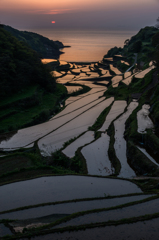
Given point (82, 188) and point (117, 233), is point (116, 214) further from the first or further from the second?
point (82, 188)

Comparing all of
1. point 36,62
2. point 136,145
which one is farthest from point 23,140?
point 36,62

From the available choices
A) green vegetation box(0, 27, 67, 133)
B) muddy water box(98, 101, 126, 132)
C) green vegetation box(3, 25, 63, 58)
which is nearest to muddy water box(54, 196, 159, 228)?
muddy water box(98, 101, 126, 132)

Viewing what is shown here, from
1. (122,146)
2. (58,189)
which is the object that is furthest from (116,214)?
(122,146)

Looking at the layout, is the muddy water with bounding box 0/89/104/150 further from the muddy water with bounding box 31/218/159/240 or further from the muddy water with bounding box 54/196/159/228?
the muddy water with bounding box 31/218/159/240

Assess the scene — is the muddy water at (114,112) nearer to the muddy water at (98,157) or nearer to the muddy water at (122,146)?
the muddy water at (122,146)

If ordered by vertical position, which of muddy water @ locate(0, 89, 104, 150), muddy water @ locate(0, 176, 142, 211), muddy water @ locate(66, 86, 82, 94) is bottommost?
muddy water @ locate(0, 89, 104, 150)
